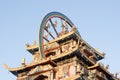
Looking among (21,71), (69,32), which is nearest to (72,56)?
(69,32)

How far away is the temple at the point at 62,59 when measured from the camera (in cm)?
3350

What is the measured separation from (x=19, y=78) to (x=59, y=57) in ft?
18.2

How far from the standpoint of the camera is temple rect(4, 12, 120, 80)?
1319 inches

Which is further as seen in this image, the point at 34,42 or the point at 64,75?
the point at 34,42

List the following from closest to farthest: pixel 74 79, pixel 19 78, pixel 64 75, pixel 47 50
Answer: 1. pixel 74 79
2. pixel 64 75
3. pixel 19 78
4. pixel 47 50

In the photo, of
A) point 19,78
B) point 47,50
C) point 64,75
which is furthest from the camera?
point 47,50

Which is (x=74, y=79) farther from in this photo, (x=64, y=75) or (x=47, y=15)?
(x=47, y=15)

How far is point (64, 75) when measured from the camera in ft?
110

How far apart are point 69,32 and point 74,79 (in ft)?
23.9

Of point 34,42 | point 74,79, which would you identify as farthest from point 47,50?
point 74,79

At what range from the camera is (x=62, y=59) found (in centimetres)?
3462

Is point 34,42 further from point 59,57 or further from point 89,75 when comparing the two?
point 89,75

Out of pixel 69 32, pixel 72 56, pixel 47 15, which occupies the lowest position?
pixel 72 56

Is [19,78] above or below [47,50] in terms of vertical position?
below
